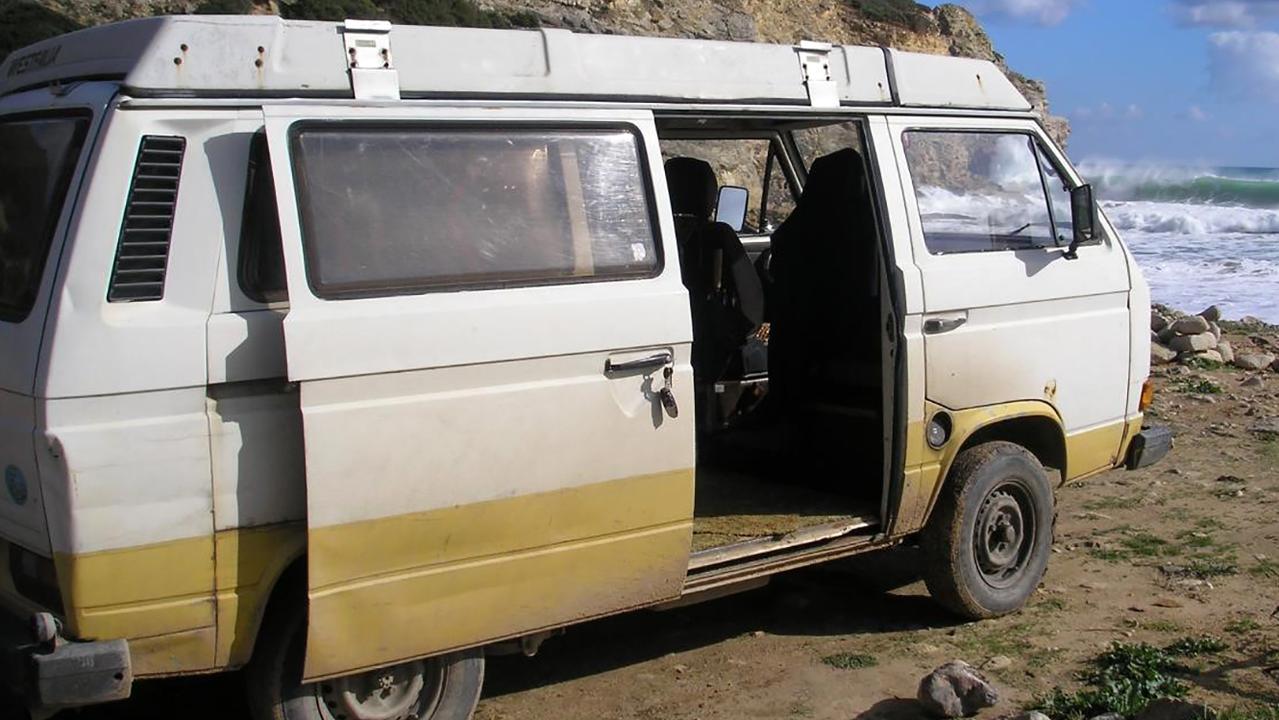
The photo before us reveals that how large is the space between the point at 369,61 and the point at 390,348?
3.03ft

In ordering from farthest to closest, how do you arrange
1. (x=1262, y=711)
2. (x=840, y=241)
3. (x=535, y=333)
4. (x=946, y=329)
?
(x=840, y=241)
(x=946, y=329)
(x=1262, y=711)
(x=535, y=333)

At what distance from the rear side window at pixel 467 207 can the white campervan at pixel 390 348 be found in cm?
1

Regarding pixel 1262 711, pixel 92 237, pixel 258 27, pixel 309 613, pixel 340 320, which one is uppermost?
pixel 258 27

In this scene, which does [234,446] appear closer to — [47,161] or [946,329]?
[47,161]

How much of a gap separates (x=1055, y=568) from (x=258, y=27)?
4737 millimetres

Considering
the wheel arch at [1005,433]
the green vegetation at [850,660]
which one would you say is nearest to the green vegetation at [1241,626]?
the wheel arch at [1005,433]

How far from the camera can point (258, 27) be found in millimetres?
3930

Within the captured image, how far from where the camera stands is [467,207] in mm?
4234

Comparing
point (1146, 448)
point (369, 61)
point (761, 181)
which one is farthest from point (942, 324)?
point (369, 61)

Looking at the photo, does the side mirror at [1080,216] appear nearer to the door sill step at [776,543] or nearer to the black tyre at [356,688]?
the door sill step at [776,543]

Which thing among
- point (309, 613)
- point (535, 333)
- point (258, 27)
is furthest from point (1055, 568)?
point (258, 27)

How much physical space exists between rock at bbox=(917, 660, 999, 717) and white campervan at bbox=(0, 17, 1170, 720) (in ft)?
2.44

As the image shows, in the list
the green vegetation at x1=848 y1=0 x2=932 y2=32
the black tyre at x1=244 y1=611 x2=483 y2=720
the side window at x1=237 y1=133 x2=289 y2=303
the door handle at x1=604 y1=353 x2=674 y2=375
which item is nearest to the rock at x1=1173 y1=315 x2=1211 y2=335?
the door handle at x1=604 y1=353 x2=674 y2=375

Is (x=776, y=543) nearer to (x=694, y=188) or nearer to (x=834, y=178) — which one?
(x=834, y=178)
